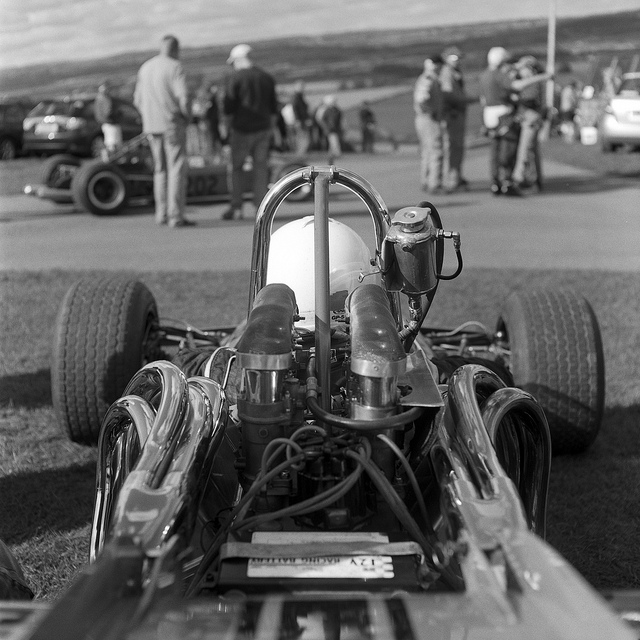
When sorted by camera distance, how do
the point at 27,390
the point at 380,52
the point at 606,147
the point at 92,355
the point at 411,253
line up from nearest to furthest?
the point at 411,253 < the point at 92,355 < the point at 27,390 < the point at 606,147 < the point at 380,52

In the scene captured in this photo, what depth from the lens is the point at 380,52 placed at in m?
58.2

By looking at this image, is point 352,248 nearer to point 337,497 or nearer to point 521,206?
point 337,497

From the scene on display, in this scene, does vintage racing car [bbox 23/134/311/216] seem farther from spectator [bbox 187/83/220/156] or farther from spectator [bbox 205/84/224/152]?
spectator [bbox 205/84/224/152]

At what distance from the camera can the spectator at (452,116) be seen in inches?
479

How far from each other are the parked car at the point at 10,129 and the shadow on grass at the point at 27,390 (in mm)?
18323

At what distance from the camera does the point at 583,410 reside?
13.3 feet

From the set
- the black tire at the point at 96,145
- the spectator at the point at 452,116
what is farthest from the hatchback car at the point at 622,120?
the black tire at the point at 96,145

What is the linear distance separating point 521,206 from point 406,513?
32.5 feet

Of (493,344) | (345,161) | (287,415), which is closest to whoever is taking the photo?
(287,415)

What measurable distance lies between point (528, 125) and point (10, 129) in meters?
14.7

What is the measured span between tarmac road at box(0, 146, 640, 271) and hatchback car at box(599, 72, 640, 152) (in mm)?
4120

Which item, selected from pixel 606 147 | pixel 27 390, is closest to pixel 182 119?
pixel 27 390

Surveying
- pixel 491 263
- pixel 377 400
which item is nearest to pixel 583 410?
pixel 377 400

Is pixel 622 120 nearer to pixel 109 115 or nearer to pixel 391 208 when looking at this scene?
pixel 109 115
